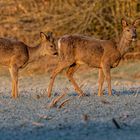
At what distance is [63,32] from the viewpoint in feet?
75.9

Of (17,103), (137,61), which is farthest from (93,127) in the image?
(137,61)

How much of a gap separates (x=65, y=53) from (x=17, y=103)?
98.4 inches

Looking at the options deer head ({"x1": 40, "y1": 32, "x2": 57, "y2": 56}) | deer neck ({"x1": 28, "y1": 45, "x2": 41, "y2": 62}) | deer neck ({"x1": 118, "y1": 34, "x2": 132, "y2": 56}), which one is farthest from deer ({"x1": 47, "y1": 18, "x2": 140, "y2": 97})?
deer head ({"x1": 40, "y1": 32, "x2": 57, "y2": 56})

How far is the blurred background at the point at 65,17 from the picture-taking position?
2295 centimetres

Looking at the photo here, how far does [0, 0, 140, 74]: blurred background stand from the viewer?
2295 centimetres

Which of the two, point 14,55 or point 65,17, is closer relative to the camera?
point 14,55

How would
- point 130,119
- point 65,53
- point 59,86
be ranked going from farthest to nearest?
point 59,86 → point 65,53 → point 130,119

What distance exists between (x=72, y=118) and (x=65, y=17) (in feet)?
→ 42.4

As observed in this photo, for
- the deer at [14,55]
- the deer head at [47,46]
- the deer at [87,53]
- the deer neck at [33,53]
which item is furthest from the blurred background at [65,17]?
the deer at [87,53]

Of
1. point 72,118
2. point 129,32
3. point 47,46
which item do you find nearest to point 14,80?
point 47,46

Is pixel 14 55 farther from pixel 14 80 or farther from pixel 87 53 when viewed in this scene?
pixel 87 53

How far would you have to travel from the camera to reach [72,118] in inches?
412

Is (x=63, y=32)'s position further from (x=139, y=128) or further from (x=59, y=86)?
(x=139, y=128)

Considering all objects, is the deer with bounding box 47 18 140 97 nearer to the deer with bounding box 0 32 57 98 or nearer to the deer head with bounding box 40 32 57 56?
the deer with bounding box 0 32 57 98
